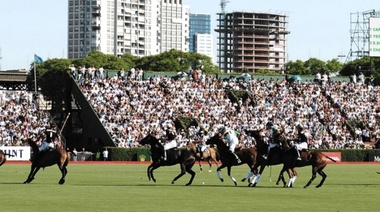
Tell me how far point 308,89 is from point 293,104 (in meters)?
4.39

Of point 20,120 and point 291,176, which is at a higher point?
point 20,120

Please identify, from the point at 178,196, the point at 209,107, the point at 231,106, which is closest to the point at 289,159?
the point at 178,196

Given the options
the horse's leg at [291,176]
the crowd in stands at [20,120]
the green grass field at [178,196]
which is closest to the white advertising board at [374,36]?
the crowd in stands at [20,120]

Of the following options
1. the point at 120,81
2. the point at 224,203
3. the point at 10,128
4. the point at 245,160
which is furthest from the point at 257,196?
the point at 120,81

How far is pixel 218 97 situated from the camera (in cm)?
8056

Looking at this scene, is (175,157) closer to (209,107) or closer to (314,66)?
(209,107)

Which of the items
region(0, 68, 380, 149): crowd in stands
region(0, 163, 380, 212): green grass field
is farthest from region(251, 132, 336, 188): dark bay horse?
region(0, 68, 380, 149): crowd in stands

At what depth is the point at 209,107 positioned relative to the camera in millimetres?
78438

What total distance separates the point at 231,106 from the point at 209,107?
2.33 m

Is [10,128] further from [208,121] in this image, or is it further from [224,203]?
[224,203]

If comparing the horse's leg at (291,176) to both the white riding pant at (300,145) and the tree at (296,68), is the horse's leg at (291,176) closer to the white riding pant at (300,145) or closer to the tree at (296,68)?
the white riding pant at (300,145)

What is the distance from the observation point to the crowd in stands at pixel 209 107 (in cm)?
7225

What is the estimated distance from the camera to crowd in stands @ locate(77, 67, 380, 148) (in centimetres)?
7356

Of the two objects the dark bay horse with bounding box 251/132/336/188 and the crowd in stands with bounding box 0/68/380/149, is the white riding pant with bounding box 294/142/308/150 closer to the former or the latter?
the dark bay horse with bounding box 251/132/336/188
